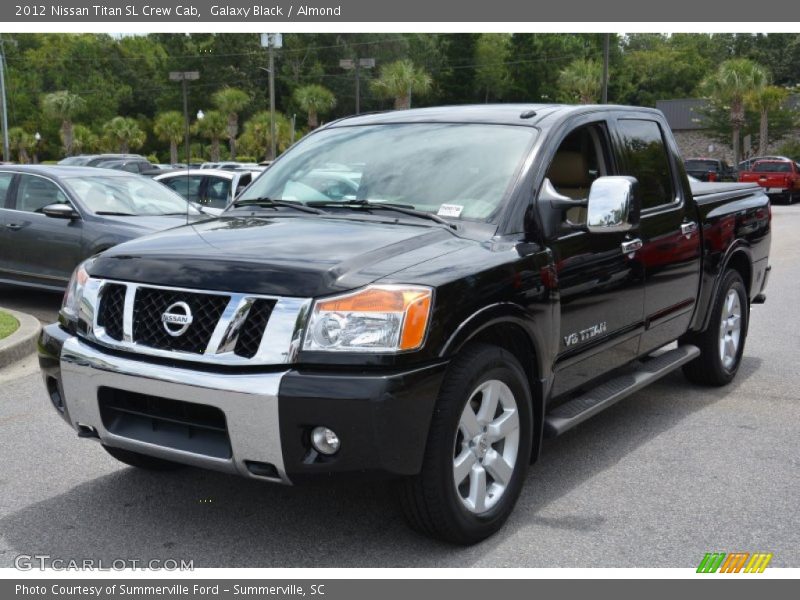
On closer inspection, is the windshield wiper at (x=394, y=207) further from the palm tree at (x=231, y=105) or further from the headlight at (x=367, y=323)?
the palm tree at (x=231, y=105)

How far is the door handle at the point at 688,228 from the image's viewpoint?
5.68 meters

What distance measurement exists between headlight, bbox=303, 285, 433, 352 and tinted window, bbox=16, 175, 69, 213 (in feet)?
25.2

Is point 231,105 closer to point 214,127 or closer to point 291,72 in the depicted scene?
point 214,127

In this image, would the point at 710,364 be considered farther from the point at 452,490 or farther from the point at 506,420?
the point at 452,490

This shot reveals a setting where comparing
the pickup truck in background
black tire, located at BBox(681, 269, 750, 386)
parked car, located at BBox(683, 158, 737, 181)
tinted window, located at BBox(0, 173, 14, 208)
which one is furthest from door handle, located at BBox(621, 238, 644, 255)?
parked car, located at BBox(683, 158, 737, 181)

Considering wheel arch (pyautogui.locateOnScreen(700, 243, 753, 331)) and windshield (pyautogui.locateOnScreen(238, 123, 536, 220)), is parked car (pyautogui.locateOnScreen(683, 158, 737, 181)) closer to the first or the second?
wheel arch (pyautogui.locateOnScreen(700, 243, 753, 331))

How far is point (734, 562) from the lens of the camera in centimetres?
372

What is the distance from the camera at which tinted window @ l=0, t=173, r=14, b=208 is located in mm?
10641

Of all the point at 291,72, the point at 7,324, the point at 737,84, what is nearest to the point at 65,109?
the point at 291,72

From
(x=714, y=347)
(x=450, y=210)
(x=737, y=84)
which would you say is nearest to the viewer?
(x=450, y=210)

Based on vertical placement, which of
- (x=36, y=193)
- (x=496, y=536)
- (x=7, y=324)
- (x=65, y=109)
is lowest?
(x=7, y=324)

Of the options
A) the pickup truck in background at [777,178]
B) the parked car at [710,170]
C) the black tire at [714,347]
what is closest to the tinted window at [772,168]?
the pickup truck in background at [777,178]

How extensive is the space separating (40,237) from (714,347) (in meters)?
7.08

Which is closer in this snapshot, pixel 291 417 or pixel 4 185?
pixel 291 417
